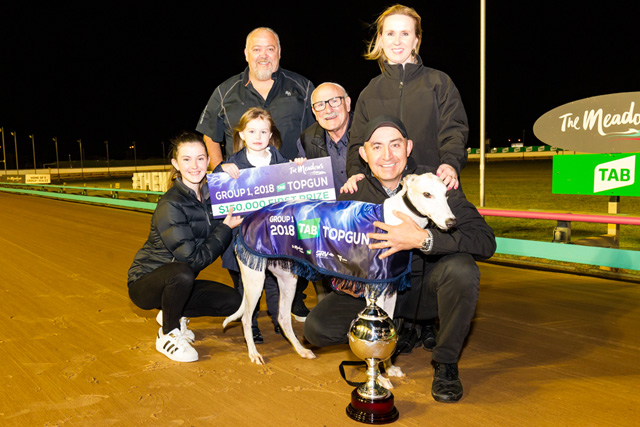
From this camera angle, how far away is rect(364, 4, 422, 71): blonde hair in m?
3.30

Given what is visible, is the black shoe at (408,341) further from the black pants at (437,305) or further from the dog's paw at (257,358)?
the dog's paw at (257,358)

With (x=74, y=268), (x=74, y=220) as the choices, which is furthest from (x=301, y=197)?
(x=74, y=220)

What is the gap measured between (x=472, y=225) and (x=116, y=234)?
327 inches

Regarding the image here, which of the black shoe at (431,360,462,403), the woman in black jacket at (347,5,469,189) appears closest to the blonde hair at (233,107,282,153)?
the woman in black jacket at (347,5,469,189)

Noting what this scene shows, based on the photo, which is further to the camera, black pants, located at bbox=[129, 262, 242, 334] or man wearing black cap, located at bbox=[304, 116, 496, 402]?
black pants, located at bbox=[129, 262, 242, 334]

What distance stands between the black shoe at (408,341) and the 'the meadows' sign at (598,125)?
3635 mm

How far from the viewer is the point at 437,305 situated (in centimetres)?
320

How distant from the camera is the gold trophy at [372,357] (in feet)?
8.36

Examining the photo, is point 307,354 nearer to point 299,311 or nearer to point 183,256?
point 299,311

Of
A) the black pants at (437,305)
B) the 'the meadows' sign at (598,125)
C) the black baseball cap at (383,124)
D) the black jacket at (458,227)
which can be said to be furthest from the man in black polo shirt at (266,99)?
the 'the meadows' sign at (598,125)

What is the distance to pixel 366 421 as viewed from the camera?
254 centimetres

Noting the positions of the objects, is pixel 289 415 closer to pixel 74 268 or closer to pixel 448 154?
pixel 448 154

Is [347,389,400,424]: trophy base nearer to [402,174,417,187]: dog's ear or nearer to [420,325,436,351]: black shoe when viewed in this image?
[402,174,417,187]: dog's ear

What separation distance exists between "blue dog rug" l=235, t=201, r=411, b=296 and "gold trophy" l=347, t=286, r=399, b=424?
243 mm
